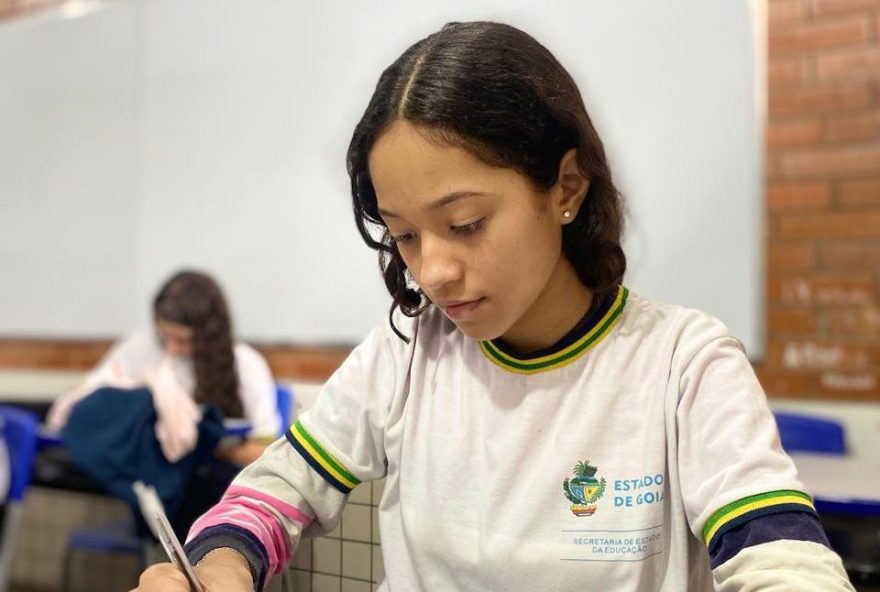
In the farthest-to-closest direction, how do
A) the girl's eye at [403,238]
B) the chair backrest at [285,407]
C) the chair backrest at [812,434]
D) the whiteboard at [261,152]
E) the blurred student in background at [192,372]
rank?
the whiteboard at [261,152] < the chair backrest at [812,434] < the blurred student in background at [192,372] < the chair backrest at [285,407] < the girl's eye at [403,238]

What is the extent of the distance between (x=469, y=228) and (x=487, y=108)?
101 millimetres

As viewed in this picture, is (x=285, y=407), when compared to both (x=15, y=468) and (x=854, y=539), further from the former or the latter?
(x=15, y=468)

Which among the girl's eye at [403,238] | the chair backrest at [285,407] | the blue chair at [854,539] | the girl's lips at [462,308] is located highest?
the girl's eye at [403,238]

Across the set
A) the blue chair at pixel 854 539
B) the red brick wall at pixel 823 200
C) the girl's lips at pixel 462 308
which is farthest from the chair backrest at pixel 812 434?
the girl's lips at pixel 462 308

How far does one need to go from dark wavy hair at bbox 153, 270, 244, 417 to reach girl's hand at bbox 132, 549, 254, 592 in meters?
0.93

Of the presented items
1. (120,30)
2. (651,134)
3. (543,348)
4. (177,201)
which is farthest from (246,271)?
(543,348)

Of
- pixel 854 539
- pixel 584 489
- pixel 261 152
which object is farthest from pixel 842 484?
pixel 261 152

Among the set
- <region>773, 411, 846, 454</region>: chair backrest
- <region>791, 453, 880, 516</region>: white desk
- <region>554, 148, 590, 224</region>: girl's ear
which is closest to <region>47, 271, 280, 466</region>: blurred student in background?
<region>554, 148, 590, 224</region>: girl's ear

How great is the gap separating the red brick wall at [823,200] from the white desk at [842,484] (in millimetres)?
504

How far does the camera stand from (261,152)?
300 centimetres

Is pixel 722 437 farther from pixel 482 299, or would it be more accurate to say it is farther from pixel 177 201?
pixel 177 201

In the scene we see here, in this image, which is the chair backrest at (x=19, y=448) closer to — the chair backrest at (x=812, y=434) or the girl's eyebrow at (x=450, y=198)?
the girl's eyebrow at (x=450, y=198)

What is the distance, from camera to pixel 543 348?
807mm

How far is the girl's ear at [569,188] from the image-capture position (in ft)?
2.44
